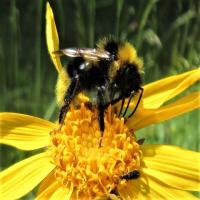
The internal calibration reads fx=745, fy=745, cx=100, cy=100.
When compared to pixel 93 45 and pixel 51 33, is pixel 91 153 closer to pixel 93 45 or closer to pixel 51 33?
pixel 51 33

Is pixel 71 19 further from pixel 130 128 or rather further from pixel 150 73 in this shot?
pixel 130 128

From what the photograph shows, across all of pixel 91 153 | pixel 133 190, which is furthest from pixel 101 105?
pixel 133 190

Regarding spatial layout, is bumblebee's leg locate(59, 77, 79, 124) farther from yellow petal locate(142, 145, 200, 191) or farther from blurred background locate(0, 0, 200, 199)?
blurred background locate(0, 0, 200, 199)

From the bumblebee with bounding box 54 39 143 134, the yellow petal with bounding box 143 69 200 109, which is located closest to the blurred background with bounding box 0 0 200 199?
the yellow petal with bounding box 143 69 200 109

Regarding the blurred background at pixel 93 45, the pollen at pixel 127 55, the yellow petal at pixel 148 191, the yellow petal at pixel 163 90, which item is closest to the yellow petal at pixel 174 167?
the yellow petal at pixel 148 191

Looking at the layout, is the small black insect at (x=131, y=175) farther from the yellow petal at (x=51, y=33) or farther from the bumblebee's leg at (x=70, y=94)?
the yellow petal at (x=51, y=33)

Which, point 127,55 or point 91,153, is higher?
point 127,55
